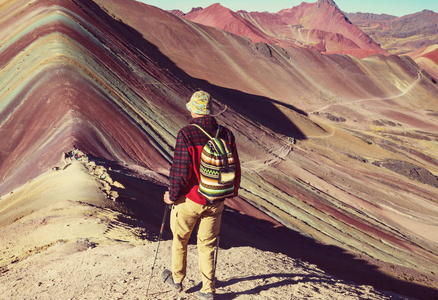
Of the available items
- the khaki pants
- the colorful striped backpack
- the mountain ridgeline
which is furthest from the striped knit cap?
the mountain ridgeline

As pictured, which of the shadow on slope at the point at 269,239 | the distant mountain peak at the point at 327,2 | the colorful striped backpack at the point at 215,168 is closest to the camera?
the colorful striped backpack at the point at 215,168

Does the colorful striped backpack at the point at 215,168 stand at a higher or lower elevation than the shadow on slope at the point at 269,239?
higher

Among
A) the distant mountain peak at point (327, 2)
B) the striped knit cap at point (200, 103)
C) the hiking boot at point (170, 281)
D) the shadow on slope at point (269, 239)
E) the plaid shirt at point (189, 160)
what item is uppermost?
the distant mountain peak at point (327, 2)

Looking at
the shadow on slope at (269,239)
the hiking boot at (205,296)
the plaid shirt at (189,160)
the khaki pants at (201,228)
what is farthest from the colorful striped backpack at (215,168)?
the shadow on slope at (269,239)

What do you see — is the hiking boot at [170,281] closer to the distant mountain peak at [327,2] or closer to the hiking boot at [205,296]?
the hiking boot at [205,296]

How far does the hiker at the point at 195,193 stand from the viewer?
3.75m

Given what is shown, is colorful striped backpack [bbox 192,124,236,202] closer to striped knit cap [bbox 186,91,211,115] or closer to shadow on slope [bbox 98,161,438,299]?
striped knit cap [bbox 186,91,211,115]

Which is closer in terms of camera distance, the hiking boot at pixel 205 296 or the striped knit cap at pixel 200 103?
the striped knit cap at pixel 200 103

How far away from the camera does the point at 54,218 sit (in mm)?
7164

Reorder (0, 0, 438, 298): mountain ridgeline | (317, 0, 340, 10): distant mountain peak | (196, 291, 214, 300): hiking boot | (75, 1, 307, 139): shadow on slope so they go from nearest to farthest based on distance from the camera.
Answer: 1. (196, 291, 214, 300): hiking boot
2. (0, 0, 438, 298): mountain ridgeline
3. (75, 1, 307, 139): shadow on slope
4. (317, 0, 340, 10): distant mountain peak

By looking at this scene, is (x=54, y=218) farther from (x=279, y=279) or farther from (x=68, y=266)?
(x=279, y=279)

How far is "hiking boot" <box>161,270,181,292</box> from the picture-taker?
4312mm

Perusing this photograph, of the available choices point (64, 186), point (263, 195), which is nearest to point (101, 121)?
point (64, 186)

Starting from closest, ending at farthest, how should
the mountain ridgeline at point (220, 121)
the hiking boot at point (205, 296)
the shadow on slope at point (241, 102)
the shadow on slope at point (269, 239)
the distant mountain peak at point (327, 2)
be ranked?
the hiking boot at point (205, 296) < the shadow on slope at point (269, 239) < the mountain ridgeline at point (220, 121) < the shadow on slope at point (241, 102) < the distant mountain peak at point (327, 2)
